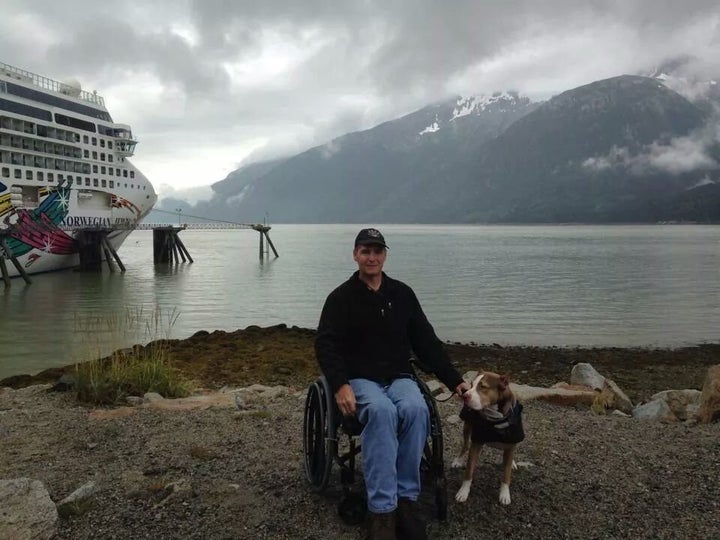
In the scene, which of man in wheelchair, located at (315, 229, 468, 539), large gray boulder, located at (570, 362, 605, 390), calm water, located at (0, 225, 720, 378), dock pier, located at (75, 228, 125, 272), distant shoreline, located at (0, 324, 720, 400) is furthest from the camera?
dock pier, located at (75, 228, 125, 272)

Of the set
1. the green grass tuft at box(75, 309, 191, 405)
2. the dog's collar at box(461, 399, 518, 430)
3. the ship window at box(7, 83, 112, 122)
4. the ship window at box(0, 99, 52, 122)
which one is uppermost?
the ship window at box(7, 83, 112, 122)

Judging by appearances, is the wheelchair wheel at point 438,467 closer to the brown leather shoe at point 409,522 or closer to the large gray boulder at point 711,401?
the brown leather shoe at point 409,522

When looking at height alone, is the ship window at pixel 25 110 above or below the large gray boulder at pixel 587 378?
above

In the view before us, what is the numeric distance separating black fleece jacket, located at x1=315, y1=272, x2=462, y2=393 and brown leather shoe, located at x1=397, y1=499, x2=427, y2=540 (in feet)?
2.77

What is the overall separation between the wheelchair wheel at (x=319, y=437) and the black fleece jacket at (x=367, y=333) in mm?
314

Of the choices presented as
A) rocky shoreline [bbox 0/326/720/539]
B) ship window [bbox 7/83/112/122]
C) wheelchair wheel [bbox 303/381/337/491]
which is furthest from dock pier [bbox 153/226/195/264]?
wheelchair wheel [bbox 303/381/337/491]

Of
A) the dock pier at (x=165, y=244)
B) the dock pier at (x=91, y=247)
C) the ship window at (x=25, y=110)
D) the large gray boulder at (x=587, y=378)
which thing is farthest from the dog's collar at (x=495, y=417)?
the dock pier at (x=165, y=244)

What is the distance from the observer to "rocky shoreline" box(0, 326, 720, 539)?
148 inches

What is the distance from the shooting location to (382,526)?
3.45 m

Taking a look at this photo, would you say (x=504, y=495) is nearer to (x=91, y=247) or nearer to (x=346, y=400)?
(x=346, y=400)

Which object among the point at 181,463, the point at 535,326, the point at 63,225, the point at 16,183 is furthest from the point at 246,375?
the point at 63,225

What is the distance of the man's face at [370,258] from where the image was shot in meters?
4.14

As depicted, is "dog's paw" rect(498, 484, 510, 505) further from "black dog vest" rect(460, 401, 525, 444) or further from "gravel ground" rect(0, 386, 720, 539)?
"black dog vest" rect(460, 401, 525, 444)

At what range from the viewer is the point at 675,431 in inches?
225
